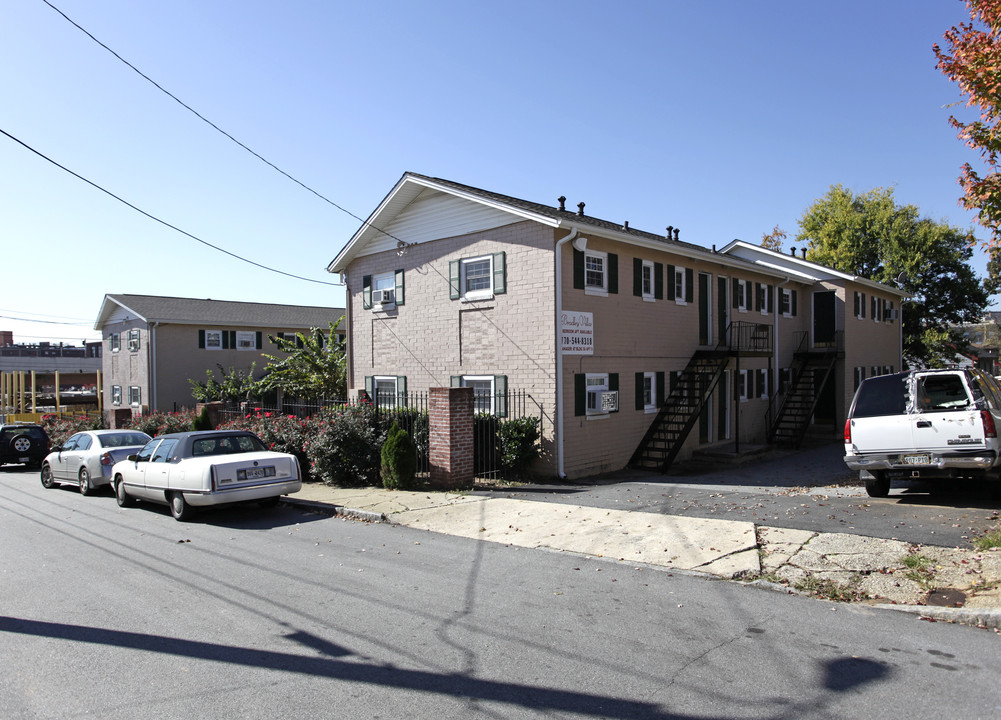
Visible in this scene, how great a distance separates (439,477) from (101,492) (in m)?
8.23

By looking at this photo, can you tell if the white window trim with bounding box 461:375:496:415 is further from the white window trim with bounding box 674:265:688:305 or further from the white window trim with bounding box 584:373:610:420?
the white window trim with bounding box 674:265:688:305

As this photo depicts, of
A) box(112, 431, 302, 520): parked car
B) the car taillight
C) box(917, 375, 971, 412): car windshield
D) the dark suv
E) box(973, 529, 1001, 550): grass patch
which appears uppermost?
box(917, 375, 971, 412): car windshield

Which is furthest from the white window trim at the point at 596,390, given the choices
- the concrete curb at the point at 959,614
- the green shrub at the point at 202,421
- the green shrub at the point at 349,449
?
the green shrub at the point at 202,421

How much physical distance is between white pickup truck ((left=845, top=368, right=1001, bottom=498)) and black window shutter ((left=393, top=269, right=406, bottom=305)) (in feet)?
→ 40.8

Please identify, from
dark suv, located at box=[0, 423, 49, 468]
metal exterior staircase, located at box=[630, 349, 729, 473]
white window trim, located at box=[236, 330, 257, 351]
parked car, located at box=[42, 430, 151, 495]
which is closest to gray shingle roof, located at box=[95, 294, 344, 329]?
white window trim, located at box=[236, 330, 257, 351]

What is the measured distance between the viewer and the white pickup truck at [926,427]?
973cm

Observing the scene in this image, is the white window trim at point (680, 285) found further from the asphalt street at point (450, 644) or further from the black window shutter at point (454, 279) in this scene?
the asphalt street at point (450, 644)

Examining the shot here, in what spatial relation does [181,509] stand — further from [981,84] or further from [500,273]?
[981,84]

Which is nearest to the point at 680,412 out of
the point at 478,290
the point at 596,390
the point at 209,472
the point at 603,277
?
the point at 596,390

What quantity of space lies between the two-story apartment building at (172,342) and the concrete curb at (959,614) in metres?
29.4

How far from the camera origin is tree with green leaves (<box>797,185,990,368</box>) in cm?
3941

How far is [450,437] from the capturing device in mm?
13500

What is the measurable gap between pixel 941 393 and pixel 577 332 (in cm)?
739

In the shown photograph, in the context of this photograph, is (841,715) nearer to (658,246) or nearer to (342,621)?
(342,621)
